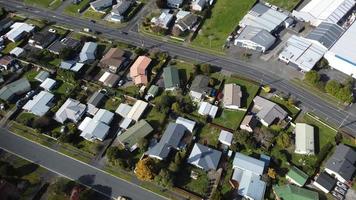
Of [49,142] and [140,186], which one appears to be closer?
[140,186]

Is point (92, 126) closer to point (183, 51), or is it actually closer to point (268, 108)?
point (183, 51)

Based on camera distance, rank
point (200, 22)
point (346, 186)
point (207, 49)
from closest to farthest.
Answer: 1. point (346, 186)
2. point (207, 49)
3. point (200, 22)

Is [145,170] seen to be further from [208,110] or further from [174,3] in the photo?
[174,3]

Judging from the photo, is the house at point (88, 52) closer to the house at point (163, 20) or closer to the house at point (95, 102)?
the house at point (95, 102)

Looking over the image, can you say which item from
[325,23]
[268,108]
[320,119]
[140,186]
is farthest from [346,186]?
[325,23]

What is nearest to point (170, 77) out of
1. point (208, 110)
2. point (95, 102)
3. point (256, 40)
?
point (208, 110)

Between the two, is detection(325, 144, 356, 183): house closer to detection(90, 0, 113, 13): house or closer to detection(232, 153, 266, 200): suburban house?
detection(232, 153, 266, 200): suburban house
